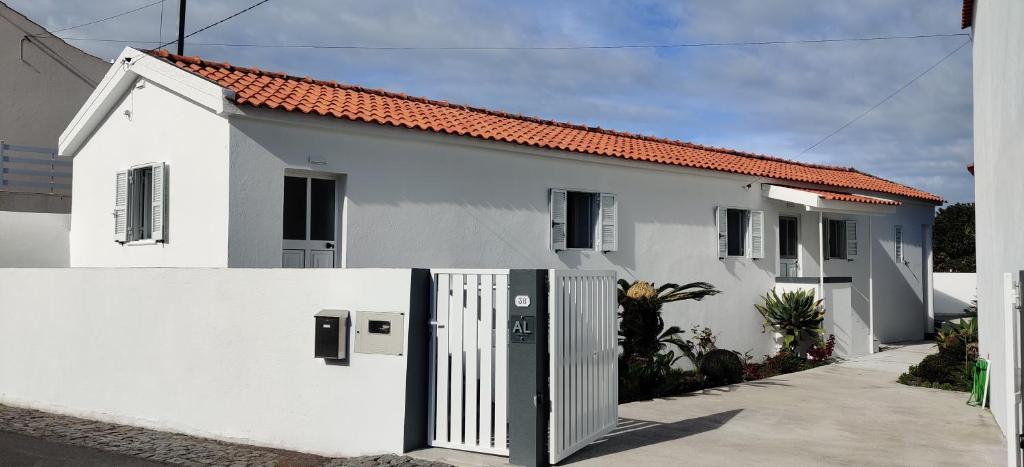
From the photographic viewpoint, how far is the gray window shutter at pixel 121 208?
504 inches

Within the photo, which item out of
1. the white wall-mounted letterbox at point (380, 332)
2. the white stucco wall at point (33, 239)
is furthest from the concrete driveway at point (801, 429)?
the white stucco wall at point (33, 239)

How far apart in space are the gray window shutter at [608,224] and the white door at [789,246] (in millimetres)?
5345

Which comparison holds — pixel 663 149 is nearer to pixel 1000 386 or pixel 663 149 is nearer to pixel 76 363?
pixel 1000 386

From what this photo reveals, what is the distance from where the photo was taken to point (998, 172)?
8609mm

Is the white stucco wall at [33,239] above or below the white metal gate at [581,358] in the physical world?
above

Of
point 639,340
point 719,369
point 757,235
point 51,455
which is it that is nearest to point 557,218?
point 639,340

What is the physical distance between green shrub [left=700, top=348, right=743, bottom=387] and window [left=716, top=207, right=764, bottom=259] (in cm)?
379

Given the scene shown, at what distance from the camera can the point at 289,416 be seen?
8.73 metres

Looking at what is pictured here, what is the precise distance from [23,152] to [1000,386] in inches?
685

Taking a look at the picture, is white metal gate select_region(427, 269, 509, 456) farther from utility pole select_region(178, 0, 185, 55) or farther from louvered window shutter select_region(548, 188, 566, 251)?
utility pole select_region(178, 0, 185, 55)

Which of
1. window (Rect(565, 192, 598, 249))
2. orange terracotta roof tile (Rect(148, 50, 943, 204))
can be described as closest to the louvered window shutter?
window (Rect(565, 192, 598, 249))

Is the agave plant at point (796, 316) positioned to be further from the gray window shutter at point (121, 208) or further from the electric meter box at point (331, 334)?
the gray window shutter at point (121, 208)

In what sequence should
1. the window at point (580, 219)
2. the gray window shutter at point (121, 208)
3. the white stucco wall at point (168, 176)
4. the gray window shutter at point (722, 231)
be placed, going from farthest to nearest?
the gray window shutter at point (722, 231) < the window at point (580, 219) < the gray window shutter at point (121, 208) < the white stucco wall at point (168, 176)

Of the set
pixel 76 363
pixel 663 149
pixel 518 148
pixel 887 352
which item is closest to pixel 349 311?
pixel 76 363
